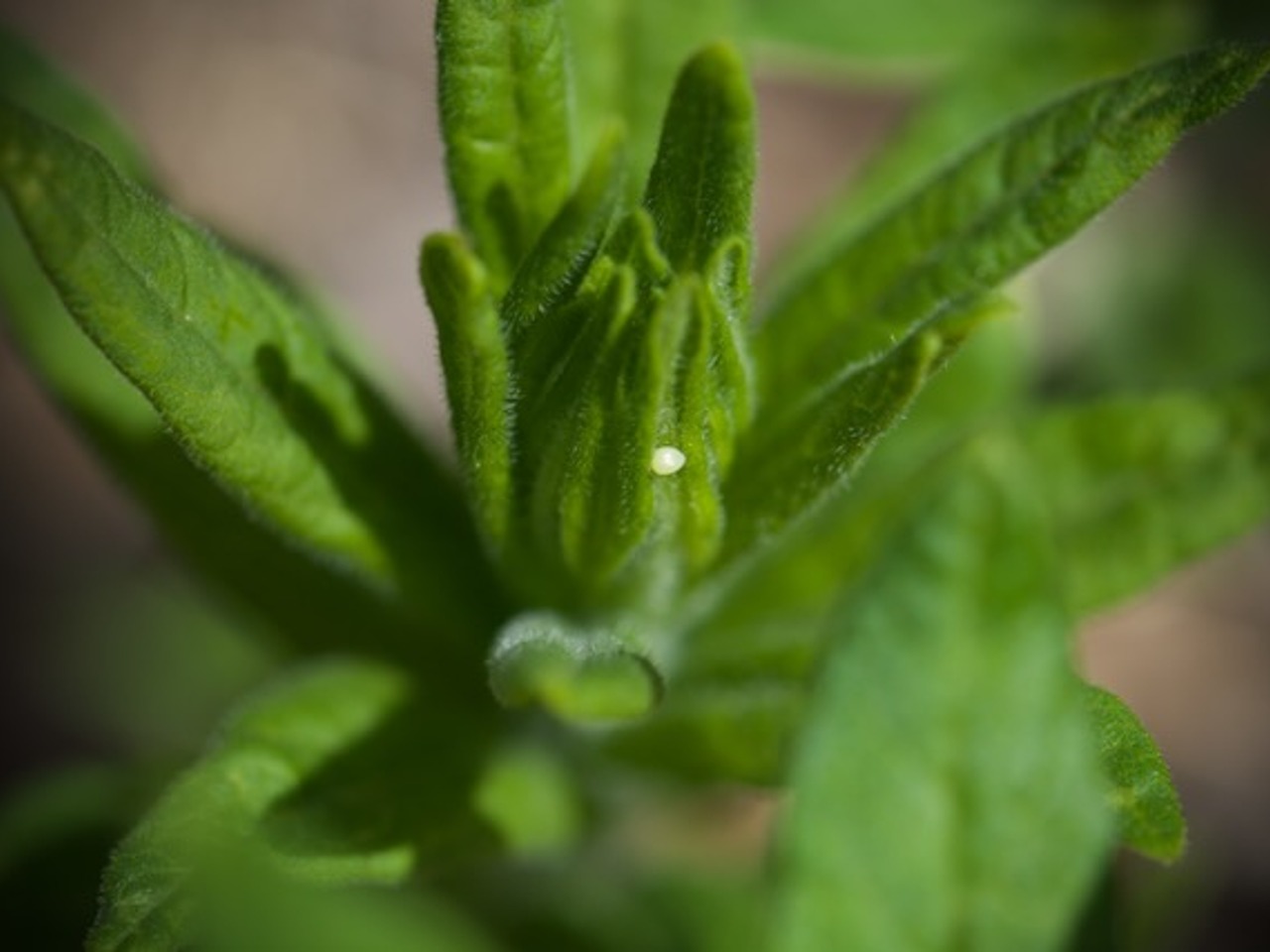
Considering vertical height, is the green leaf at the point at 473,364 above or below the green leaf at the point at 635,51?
below

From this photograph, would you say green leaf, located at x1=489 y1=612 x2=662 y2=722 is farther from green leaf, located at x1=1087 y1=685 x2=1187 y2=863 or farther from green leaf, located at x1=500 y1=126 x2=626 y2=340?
green leaf, located at x1=1087 y1=685 x2=1187 y2=863

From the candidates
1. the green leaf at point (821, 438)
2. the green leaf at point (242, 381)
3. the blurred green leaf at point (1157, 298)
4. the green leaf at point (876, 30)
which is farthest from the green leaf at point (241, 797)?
the blurred green leaf at point (1157, 298)

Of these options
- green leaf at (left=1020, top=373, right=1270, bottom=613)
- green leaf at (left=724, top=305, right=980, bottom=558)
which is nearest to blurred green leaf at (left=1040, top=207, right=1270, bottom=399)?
green leaf at (left=1020, top=373, right=1270, bottom=613)

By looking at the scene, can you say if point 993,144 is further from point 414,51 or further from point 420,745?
point 414,51

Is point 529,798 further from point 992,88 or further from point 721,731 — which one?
point 992,88

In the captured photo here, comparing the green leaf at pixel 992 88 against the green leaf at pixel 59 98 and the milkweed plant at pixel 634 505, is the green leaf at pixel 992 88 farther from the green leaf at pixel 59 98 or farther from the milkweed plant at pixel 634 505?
the green leaf at pixel 59 98

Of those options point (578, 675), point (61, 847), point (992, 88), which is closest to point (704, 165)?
point (578, 675)
